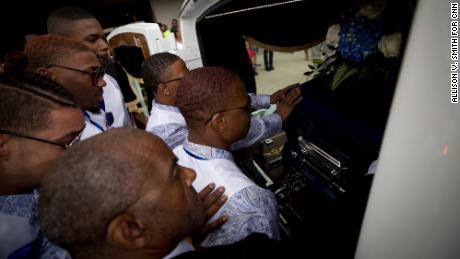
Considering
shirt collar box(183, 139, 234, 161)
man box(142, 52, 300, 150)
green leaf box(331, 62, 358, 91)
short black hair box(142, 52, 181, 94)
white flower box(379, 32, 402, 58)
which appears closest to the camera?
shirt collar box(183, 139, 234, 161)

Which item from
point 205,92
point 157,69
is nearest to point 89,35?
point 157,69

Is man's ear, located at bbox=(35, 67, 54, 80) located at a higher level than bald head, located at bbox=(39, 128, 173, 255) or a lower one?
higher

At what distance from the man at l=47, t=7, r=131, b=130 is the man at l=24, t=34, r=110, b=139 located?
1.95ft

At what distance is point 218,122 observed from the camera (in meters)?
1.21

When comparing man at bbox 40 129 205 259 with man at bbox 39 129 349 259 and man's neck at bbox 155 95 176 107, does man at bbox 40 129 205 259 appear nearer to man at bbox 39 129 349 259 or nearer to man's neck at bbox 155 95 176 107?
man at bbox 39 129 349 259

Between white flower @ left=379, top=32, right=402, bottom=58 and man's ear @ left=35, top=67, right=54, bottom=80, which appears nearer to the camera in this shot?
white flower @ left=379, top=32, right=402, bottom=58

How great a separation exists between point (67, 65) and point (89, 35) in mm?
1018

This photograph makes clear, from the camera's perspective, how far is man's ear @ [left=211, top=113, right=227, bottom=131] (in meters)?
1.20

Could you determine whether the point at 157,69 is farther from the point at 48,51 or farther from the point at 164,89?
the point at 48,51

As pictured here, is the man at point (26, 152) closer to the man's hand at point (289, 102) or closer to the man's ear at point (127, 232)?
the man's ear at point (127, 232)

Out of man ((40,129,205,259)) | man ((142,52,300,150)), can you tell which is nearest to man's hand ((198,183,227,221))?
man ((40,129,205,259))

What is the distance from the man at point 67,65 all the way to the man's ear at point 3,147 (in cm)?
74

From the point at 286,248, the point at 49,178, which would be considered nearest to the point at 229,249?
the point at 286,248

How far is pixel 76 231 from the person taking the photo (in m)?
0.64
